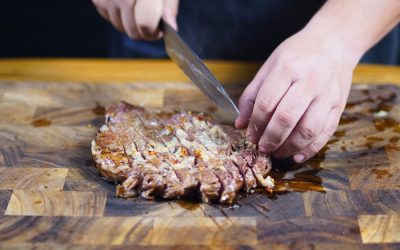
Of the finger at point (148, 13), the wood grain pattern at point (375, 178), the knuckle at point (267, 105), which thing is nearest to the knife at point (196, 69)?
the finger at point (148, 13)

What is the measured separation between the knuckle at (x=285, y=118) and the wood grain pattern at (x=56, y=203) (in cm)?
74

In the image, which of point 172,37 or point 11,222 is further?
point 172,37

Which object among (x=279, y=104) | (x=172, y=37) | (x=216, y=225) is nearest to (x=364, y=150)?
(x=279, y=104)

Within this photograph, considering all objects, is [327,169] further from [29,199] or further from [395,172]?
[29,199]

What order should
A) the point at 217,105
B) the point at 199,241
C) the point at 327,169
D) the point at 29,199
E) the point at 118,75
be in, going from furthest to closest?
the point at 118,75
the point at 217,105
the point at 327,169
the point at 29,199
the point at 199,241

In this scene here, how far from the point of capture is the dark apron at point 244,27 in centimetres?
316

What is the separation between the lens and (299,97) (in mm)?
2230

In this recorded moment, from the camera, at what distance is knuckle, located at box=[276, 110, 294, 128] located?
2.22 metres

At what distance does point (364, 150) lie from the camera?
2578 mm

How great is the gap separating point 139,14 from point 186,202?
0.92 m

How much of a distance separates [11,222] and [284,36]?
5.74 feet

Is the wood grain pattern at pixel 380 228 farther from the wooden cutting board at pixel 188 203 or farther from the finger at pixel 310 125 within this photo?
the finger at pixel 310 125

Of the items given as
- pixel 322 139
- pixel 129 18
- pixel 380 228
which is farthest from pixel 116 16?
pixel 380 228

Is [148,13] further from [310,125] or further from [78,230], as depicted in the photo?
[78,230]
